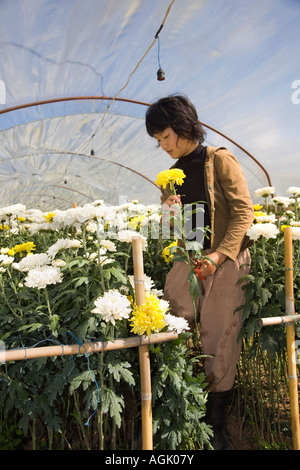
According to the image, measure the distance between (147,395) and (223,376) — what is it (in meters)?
0.56

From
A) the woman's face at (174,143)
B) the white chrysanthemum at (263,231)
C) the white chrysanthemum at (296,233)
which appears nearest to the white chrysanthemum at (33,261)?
the woman's face at (174,143)

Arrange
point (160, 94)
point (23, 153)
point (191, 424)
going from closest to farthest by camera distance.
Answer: point (191, 424) → point (160, 94) → point (23, 153)

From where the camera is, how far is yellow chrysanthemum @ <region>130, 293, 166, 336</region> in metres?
1.37

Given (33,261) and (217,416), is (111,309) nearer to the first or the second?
(33,261)

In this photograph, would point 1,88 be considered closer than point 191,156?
No

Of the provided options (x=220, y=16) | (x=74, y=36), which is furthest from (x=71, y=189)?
(x=220, y=16)

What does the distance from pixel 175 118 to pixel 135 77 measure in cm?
372

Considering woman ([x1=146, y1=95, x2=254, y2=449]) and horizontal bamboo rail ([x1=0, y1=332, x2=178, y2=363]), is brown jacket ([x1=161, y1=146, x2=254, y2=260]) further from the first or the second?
horizontal bamboo rail ([x1=0, y1=332, x2=178, y2=363])

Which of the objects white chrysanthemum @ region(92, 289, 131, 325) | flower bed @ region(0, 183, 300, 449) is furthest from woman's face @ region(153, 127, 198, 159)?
white chrysanthemum @ region(92, 289, 131, 325)

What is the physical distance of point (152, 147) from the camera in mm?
7309

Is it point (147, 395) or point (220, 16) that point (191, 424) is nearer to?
point (147, 395)

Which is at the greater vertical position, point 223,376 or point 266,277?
point 266,277

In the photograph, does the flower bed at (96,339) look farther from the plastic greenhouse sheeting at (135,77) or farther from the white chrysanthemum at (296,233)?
the plastic greenhouse sheeting at (135,77)

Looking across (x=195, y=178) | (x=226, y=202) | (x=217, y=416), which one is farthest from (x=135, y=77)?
(x=217, y=416)
